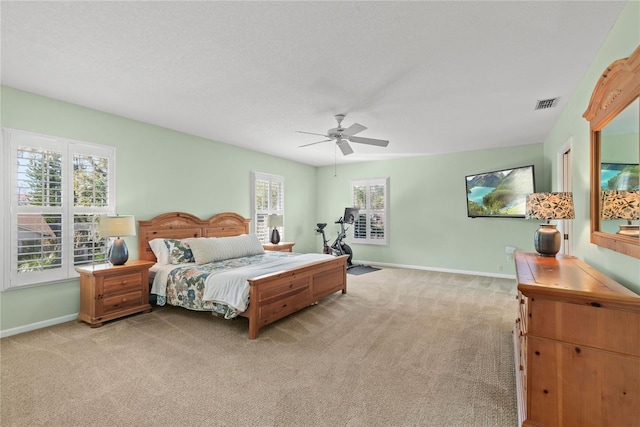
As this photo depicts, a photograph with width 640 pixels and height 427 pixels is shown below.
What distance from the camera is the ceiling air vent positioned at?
3.52m

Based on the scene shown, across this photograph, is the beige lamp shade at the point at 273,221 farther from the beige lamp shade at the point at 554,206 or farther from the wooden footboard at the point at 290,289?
the beige lamp shade at the point at 554,206

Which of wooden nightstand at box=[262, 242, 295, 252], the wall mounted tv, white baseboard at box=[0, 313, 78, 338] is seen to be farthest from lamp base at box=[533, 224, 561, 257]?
white baseboard at box=[0, 313, 78, 338]

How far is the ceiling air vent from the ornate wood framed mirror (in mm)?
1305

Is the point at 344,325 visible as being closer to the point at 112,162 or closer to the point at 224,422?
the point at 224,422

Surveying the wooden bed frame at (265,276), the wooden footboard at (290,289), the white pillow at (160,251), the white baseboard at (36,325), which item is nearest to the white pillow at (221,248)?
the white pillow at (160,251)

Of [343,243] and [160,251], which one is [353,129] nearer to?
[160,251]

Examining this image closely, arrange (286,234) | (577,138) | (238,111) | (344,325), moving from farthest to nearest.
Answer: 1. (286,234)
2. (238,111)
3. (344,325)
4. (577,138)

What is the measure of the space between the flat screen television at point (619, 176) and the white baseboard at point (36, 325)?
5.36 meters

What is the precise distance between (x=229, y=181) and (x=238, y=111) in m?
2.07

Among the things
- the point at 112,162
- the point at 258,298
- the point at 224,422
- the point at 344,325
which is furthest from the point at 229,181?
the point at 224,422

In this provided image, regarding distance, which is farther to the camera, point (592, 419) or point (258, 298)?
point (258, 298)

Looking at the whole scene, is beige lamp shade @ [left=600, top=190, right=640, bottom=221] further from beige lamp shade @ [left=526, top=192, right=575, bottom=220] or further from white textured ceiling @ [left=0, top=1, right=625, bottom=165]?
white textured ceiling @ [left=0, top=1, right=625, bottom=165]

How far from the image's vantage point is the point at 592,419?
152 centimetres

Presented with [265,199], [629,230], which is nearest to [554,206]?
[629,230]
